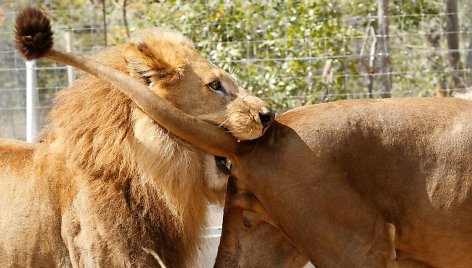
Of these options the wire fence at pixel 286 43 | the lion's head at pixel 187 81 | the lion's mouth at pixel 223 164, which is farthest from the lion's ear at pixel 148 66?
the wire fence at pixel 286 43

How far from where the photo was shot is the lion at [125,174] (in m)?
4.81

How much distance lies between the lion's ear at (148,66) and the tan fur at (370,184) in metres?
0.75

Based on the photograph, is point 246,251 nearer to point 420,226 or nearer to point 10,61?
point 420,226

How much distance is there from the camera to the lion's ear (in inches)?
192

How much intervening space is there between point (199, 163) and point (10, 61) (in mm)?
4829

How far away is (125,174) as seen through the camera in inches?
193

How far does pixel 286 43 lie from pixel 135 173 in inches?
211

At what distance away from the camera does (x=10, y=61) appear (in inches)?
362

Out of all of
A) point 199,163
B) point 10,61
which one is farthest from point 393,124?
point 10,61

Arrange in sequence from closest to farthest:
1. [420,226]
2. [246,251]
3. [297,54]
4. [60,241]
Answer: [420,226], [246,251], [60,241], [297,54]

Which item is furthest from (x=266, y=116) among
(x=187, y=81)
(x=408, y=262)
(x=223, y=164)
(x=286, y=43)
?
(x=286, y=43)

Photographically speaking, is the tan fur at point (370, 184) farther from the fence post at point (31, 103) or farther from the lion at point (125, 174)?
the fence post at point (31, 103)

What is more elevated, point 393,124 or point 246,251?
point 393,124

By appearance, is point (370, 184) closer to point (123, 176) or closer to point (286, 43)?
point (123, 176)
